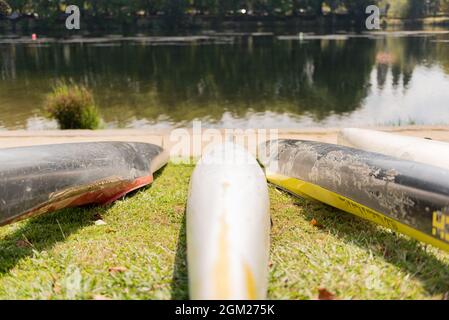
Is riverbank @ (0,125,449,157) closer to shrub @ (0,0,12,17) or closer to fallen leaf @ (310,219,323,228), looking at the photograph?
fallen leaf @ (310,219,323,228)

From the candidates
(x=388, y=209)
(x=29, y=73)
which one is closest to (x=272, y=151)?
(x=388, y=209)

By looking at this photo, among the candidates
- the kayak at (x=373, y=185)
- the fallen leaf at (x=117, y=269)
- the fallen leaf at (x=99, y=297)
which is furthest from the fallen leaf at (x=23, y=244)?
the kayak at (x=373, y=185)

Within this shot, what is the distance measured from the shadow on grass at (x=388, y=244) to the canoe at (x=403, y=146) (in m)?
1.02

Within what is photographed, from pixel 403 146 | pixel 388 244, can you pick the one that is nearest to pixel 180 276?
pixel 388 244

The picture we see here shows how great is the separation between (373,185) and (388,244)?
0.58 metres

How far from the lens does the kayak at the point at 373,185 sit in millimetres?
3938

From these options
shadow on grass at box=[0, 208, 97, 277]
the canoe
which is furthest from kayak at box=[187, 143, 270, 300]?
the canoe

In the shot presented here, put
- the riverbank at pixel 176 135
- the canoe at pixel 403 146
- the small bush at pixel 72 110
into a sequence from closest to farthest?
the canoe at pixel 403 146 < the riverbank at pixel 176 135 < the small bush at pixel 72 110

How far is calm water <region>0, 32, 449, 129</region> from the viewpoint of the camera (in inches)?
674

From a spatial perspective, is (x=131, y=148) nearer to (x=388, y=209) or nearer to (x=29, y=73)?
(x=388, y=209)

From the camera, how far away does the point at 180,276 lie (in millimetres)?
3705

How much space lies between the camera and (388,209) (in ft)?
14.3

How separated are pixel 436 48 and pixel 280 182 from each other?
34.2m

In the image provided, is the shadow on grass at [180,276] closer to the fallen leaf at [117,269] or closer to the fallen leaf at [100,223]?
the fallen leaf at [117,269]
